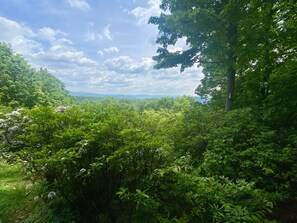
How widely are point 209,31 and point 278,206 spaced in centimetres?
783

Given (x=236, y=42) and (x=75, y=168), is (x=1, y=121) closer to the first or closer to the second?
(x=75, y=168)

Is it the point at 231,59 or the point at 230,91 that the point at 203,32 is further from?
the point at 230,91

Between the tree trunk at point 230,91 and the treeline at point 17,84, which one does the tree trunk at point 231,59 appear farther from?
the treeline at point 17,84

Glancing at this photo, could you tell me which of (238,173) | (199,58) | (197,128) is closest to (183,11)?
(199,58)

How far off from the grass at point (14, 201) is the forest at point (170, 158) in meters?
0.03

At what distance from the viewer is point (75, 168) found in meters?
3.30

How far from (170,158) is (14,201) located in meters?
4.10

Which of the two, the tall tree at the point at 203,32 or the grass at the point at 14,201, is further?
the tall tree at the point at 203,32

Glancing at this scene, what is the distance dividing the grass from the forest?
3 centimetres

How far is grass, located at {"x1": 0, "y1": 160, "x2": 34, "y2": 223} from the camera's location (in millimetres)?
4766

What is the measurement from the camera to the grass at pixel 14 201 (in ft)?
15.6

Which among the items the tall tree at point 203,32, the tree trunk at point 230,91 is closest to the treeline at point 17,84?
the tall tree at point 203,32

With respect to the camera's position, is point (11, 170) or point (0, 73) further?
point (0, 73)

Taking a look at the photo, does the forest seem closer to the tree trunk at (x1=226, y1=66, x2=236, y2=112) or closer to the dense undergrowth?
the dense undergrowth
